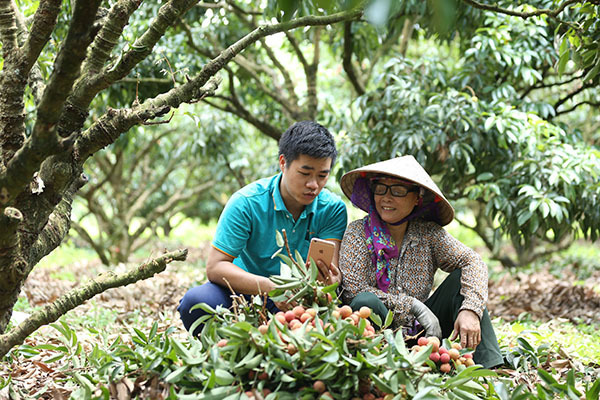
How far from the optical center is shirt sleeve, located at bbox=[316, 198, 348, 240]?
287 centimetres

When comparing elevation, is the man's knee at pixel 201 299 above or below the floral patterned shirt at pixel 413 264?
below

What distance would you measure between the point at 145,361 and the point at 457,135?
2906 mm

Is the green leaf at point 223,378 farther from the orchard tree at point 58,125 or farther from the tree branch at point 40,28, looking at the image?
the tree branch at point 40,28

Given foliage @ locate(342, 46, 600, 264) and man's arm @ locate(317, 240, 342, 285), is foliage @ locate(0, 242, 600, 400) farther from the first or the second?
foliage @ locate(342, 46, 600, 264)

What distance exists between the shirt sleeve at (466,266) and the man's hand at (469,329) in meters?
0.03

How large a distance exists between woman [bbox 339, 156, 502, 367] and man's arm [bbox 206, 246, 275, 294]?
0.38 metres

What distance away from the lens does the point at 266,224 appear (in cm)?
283

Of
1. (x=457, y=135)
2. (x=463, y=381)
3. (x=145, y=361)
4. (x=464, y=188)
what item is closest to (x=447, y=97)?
(x=457, y=135)

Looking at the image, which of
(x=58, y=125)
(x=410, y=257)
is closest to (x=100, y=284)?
(x=58, y=125)

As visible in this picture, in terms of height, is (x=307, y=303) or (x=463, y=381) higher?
(x=307, y=303)

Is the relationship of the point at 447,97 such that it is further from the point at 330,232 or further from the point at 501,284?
the point at 501,284

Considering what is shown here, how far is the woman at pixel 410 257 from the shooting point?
2520mm

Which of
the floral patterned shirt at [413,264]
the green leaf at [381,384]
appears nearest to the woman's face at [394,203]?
the floral patterned shirt at [413,264]

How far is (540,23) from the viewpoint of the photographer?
4.27 m
